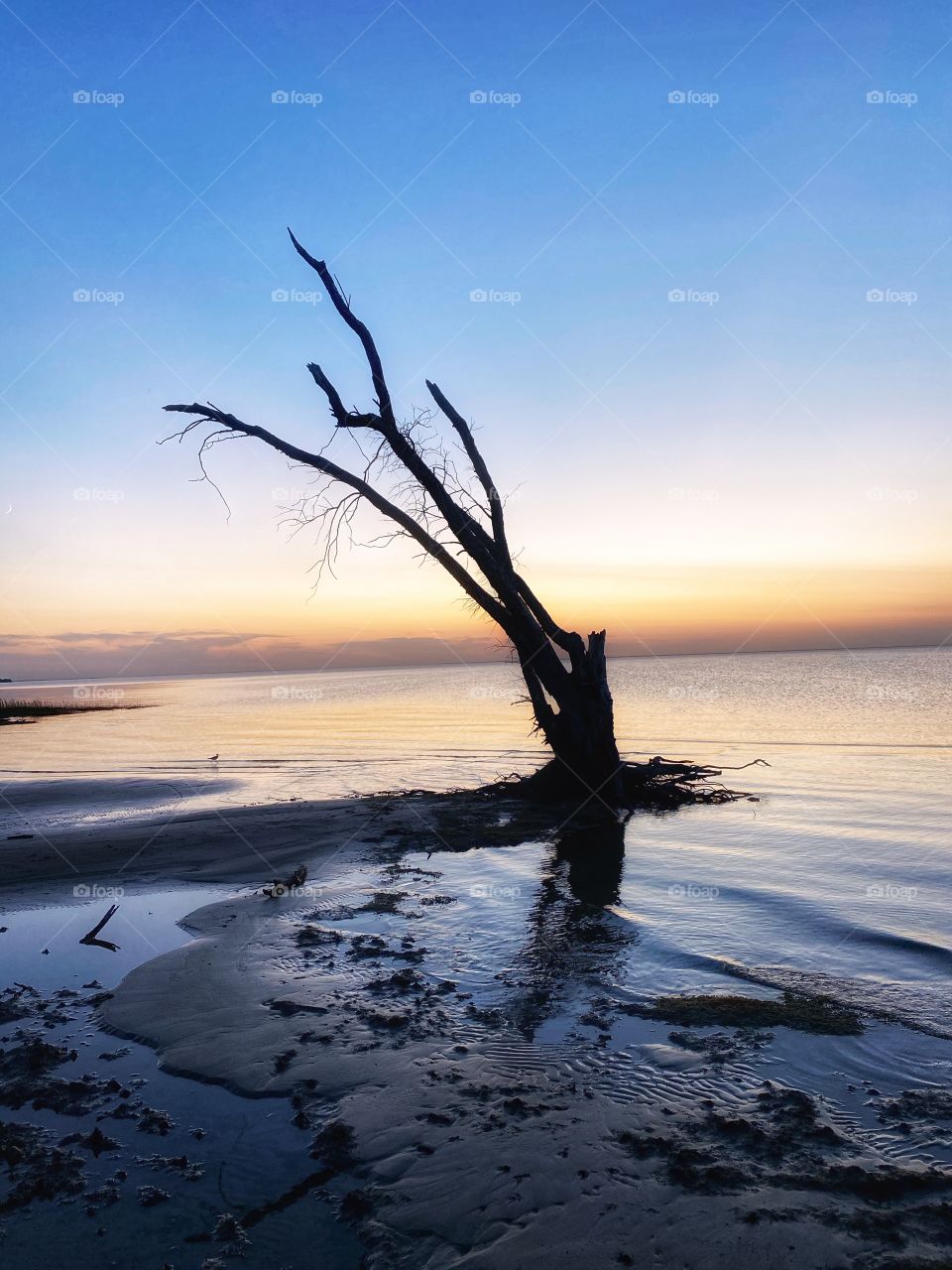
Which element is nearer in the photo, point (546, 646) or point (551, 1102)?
point (551, 1102)

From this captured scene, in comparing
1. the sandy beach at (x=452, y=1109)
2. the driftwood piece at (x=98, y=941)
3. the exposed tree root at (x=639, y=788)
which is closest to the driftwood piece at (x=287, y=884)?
the sandy beach at (x=452, y=1109)

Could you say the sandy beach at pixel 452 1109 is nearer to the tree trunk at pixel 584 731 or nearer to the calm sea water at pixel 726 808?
the calm sea water at pixel 726 808

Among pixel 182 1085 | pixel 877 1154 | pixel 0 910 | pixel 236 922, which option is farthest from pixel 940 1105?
pixel 0 910

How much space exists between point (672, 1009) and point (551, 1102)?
171 cm

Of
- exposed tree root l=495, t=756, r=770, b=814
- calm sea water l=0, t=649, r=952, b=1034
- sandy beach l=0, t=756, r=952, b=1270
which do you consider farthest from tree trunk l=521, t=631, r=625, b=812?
sandy beach l=0, t=756, r=952, b=1270

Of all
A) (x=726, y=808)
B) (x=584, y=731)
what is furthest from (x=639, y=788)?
(x=584, y=731)

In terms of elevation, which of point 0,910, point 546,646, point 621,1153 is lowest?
point 0,910

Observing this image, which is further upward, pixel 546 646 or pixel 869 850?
pixel 546 646

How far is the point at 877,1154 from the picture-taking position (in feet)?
12.9

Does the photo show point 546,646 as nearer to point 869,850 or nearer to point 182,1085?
point 869,850

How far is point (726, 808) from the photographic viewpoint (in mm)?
15555

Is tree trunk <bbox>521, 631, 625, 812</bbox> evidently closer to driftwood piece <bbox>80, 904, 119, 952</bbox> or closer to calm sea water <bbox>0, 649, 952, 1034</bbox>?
calm sea water <bbox>0, 649, 952, 1034</bbox>

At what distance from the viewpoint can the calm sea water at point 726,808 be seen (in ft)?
23.9

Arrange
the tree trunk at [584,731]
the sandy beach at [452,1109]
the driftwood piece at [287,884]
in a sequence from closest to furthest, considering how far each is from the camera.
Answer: the sandy beach at [452,1109] → the driftwood piece at [287,884] → the tree trunk at [584,731]
